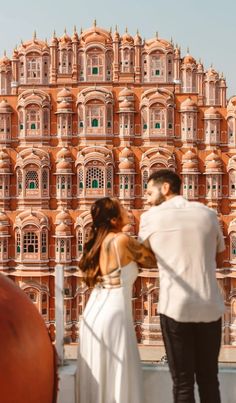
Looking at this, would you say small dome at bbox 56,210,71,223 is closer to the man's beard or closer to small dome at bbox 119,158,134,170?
small dome at bbox 119,158,134,170

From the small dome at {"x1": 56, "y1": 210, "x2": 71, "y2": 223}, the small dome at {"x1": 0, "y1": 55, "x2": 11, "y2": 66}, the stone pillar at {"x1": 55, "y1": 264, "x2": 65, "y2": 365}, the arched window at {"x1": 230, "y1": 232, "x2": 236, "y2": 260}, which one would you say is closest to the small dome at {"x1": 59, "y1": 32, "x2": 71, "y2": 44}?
the small dome at {"x1": 0, "y1": 55, "x2": 11, "y2": 66}

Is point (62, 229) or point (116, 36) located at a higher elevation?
point (116, 36)

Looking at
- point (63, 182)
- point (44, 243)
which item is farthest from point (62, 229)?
point (63, 182)

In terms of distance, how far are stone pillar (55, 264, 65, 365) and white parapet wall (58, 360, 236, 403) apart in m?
0.08

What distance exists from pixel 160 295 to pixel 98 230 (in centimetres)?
21

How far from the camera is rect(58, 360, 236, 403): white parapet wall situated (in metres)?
1.45

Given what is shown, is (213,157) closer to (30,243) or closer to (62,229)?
(62,229)

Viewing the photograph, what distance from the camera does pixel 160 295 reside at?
1.22m

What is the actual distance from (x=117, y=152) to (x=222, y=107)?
2.48m

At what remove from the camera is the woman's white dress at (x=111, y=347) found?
126 centimetres

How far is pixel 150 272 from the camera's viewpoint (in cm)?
1077

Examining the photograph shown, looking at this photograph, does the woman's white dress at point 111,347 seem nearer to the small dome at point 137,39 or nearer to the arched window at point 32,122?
the arched window at point 32,122

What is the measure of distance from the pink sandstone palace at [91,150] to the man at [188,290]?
31.0ft

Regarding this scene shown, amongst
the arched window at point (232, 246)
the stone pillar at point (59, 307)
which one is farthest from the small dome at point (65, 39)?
the stone pillar at point (59, 307)
